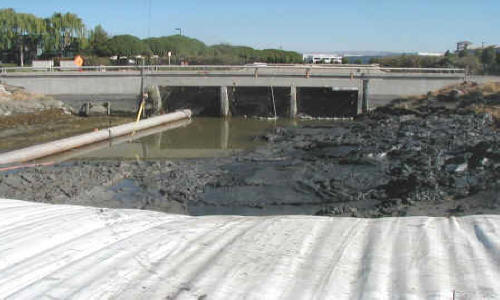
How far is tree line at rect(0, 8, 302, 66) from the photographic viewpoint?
63.3 m

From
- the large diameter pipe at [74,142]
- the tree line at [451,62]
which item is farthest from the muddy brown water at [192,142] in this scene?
the tree line at [451,62]

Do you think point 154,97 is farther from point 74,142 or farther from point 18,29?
point 18,29

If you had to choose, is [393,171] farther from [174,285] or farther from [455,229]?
[174,285]

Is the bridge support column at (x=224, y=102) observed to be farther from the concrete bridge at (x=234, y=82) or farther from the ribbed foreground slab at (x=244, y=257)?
the ribbed foreground slab at (x=244, y=257)

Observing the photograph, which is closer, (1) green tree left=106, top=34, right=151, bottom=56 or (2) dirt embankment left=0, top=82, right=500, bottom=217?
(2) dirt embankment left=0, top=82, right=500, bottom=217

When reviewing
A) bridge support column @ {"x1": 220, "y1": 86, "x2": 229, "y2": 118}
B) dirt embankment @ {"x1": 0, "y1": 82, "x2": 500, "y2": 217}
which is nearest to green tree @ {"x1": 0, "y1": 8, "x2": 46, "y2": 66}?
bridge support column @ {"x1": 220, "y1": 86, "x2": 229, "y2": 118}

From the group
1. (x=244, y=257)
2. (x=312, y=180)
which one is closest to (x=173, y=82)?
(x=312, y=180)

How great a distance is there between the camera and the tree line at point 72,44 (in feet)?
208

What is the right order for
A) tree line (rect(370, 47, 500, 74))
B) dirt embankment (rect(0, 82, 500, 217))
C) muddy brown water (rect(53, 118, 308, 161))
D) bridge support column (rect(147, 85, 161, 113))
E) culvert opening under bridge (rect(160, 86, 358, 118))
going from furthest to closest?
tree line (rect(370, 47, 500, 74)), culvert opening under bridge (rect(160, 86, 358, 118)), bridge support column (rect(147, 85, 161, 113)), muddy brown water (rect(53, 118, 308, 161)), dirt embankment (rect(0, 82, 500, 217))

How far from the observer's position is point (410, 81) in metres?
29.7

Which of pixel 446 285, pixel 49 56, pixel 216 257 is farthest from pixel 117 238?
pixel 49 56

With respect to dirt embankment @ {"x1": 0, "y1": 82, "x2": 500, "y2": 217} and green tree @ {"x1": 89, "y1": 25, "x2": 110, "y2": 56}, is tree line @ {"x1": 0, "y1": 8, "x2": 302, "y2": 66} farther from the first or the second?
dirt embankment @ {"x1": 0, "y1": 82, "x2": 500, "y2": 217}

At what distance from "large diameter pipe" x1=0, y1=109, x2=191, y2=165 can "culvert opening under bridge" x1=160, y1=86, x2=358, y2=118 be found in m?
4.45

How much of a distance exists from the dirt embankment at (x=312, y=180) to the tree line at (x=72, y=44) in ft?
152
